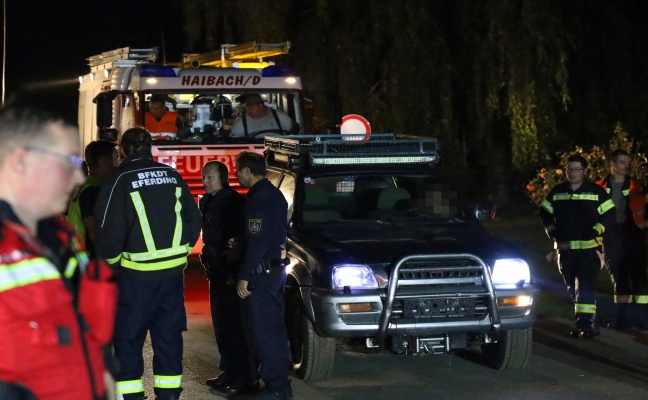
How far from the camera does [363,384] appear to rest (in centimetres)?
802

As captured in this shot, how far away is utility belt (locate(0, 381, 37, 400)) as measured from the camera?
2.86 m

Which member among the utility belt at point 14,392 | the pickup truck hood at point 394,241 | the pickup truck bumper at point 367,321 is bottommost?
the pickup truck bumper at point 367,321

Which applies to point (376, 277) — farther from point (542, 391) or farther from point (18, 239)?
point (18, 239)

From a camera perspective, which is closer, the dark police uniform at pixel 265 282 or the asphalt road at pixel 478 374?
the dark police uniform at pixel 265 282

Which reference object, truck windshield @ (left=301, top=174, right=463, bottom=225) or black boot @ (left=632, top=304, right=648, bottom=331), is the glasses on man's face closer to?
truck windshield @ (left=301, top=174, right=463, bottom=225)

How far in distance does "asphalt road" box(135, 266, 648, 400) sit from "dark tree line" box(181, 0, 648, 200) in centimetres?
911

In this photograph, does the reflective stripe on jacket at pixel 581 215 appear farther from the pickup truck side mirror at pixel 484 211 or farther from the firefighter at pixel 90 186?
the firefighter at pixel 90 186

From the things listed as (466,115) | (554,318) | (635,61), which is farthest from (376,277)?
(635,61)

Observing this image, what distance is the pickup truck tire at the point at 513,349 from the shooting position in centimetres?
807

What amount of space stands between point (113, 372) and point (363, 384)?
16.0 feet

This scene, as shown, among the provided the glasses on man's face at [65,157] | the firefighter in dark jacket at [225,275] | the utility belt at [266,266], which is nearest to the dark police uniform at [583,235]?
the firefighter in dark jacket at [225,275]

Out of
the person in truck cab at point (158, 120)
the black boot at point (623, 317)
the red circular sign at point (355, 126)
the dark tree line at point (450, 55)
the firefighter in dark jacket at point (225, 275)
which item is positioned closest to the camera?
the firefighter in dark jacket at point (225, 275)

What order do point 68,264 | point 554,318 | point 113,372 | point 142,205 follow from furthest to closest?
point 554,318
point 142,205
point 113,372
point 68,264

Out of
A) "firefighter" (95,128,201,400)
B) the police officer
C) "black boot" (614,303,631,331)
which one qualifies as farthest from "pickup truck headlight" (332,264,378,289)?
"black boot" (614,303,631,331)
